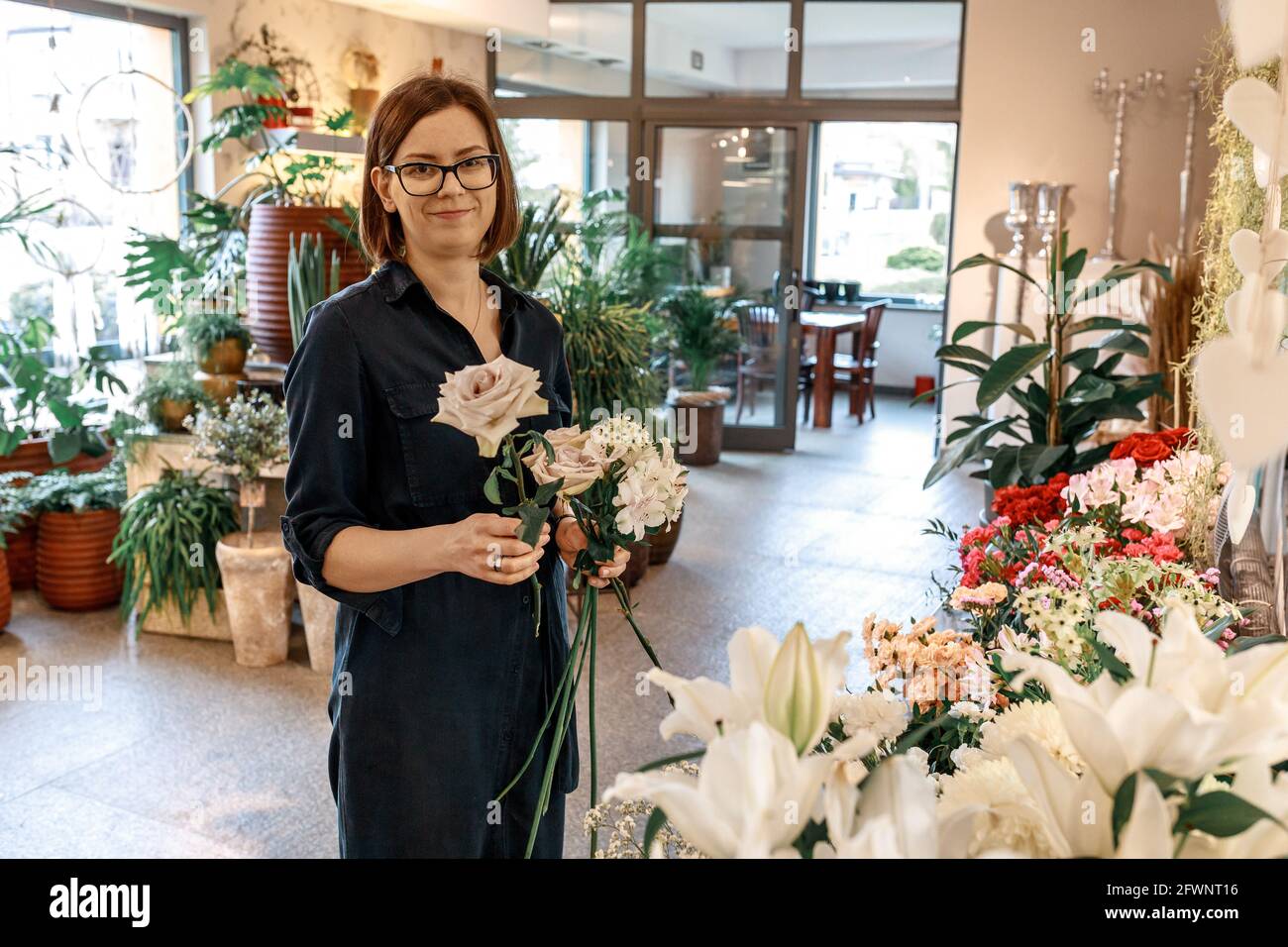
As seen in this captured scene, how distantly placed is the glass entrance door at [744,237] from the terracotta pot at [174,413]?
4245 mm

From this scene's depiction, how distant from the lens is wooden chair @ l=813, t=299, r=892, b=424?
9.90 metres

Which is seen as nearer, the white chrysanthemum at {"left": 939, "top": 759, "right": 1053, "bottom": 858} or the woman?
the white chrysanthemum at {"left": 939, "top": 759, "right": 1053, "bottom": 858}

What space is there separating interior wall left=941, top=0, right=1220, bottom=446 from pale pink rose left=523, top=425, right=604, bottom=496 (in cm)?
705

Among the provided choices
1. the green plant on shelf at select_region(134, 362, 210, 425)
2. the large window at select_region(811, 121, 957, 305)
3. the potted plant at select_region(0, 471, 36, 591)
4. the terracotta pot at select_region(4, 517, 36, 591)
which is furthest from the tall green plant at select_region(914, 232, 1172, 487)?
the large window at select_region(811, 121, 957, 305)

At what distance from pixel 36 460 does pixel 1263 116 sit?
5.55 meters

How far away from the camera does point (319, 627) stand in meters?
4.12

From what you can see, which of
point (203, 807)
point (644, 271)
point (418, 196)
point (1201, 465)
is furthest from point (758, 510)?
point (418, 196)

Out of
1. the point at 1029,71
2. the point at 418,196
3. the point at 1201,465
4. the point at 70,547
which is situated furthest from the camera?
Answer: the point at 1029,71

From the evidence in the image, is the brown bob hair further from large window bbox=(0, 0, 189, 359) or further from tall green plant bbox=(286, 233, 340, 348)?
large window bbox=(0, 0, 189, 359)

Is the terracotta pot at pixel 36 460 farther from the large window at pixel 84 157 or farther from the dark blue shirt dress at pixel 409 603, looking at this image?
the dark blue shirt dress at pixel 409 603

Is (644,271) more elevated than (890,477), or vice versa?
(644,271)

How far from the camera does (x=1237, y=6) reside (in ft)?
1.82

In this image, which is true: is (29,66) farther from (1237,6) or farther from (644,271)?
(1237,6)
